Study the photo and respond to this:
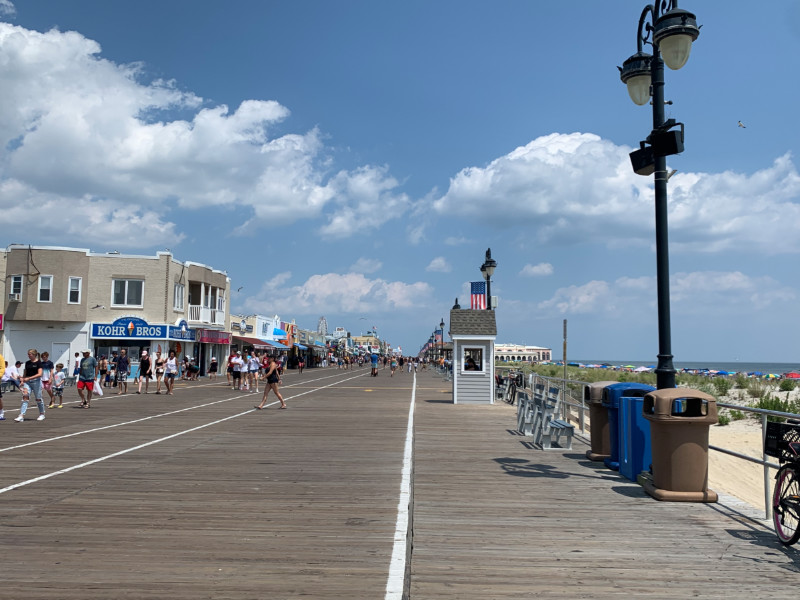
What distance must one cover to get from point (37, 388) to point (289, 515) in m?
12.3

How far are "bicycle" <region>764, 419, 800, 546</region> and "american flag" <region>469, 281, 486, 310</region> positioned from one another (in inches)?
737

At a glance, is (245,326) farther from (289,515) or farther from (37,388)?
(289,515)

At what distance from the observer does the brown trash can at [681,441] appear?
7.51 metres

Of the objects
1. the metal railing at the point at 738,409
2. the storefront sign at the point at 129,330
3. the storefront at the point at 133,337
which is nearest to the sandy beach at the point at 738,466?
the metal railing at the point at 738,409

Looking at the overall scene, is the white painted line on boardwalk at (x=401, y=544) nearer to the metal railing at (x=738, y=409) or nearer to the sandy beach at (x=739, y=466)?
the metal railing at (x=738, y=409)

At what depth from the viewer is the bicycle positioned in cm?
573

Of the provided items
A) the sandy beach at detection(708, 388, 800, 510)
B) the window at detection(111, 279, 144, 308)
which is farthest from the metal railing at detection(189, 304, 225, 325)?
the sandy beach at detection(708, 388, 800, 510)

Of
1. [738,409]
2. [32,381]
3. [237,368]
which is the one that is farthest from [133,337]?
[738,409]

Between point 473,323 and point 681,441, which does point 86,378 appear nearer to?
point 473,323

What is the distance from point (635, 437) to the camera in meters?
8.80

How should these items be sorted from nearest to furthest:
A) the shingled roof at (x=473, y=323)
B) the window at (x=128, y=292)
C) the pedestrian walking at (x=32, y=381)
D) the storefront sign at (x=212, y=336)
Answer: the pedestrian walking at (x=32, y=381)
the shingled roof at (x=473, y=323)
the window at (x=128, y=292)
the storefront sign at (x=212, y=336)

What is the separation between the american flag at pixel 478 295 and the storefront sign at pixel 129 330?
23.0 metres

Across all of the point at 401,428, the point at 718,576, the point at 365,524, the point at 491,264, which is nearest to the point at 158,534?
the point at 365,524

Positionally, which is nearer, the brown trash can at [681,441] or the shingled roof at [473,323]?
the brown trash can at [681,441]
